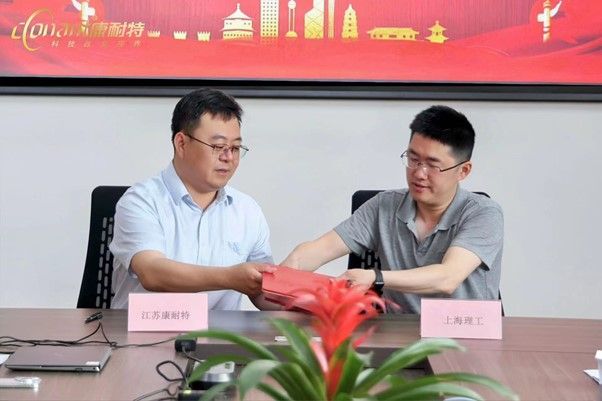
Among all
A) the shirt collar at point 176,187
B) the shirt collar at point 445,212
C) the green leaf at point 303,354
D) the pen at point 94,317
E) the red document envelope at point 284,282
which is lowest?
the green leaf at point 303,354

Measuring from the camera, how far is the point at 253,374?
4.09ft

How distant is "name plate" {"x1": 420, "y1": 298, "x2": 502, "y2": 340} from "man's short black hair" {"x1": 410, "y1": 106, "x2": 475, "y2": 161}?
0.72 m

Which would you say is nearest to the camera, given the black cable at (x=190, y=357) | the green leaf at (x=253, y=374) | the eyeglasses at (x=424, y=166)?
the green leaf at (x=253, y=374)

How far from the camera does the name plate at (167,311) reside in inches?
98.7

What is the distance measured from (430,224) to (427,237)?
0.07 m

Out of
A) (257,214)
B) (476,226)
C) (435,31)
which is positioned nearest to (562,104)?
(435,31)

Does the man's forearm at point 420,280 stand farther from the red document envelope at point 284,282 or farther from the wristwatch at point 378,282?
the red document envelope at point 284,282

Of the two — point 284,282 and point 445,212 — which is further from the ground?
point 445,212

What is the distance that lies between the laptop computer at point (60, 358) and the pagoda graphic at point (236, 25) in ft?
6.44

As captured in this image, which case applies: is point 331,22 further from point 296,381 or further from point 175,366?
point 296,381

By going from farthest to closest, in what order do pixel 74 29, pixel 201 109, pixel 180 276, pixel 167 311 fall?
pixel 74 29 → pixel 201 109 → pixel 180 276 → pixel 167 311

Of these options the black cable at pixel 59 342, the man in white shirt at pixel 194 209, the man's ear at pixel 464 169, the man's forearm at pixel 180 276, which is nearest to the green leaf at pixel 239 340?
the black cable at pixel 59 342

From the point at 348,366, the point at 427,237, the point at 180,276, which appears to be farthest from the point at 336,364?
the point at 427,237

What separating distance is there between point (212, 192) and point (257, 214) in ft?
0.62
